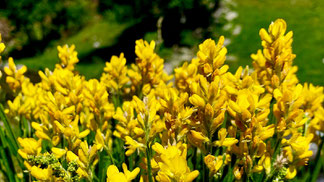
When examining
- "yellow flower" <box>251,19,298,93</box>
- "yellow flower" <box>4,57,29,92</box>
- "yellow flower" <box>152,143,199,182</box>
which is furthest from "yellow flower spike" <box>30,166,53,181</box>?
"yellow flower" <box>251,19,298,93</box>

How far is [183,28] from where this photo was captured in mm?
13148

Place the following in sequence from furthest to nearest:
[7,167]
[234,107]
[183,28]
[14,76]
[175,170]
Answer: [183,28] → [14,76] → [7,167] → [234,107] → [175,170]

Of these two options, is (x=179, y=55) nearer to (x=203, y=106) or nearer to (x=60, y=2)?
(x=60, y=2)

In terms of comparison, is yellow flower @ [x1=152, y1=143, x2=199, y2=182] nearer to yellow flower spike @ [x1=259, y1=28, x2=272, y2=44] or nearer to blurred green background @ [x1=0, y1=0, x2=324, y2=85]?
yellow flower spike @ [x1=259, y1=28, x2=272, y2=44]

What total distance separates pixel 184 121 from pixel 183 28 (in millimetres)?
11987

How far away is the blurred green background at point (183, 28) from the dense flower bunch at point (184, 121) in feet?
20.0

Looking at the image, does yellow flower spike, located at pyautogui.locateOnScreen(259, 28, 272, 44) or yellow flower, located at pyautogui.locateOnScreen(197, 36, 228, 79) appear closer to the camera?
yellow flower, located at pyautogui.locateOnScreen(197, 36, 228, 79)

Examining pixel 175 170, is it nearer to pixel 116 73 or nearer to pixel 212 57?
pixel 212 57

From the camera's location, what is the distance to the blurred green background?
10.1m

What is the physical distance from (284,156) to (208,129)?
0.54m

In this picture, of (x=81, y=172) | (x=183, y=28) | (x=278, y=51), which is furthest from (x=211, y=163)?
(x=183, y=28)

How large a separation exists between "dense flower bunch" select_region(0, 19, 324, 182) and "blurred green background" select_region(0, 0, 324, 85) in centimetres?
610

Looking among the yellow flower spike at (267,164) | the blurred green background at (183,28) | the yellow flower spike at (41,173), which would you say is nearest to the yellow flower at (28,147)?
the yellow flower spike at (41,173)

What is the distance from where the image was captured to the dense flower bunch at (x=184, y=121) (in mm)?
1363
